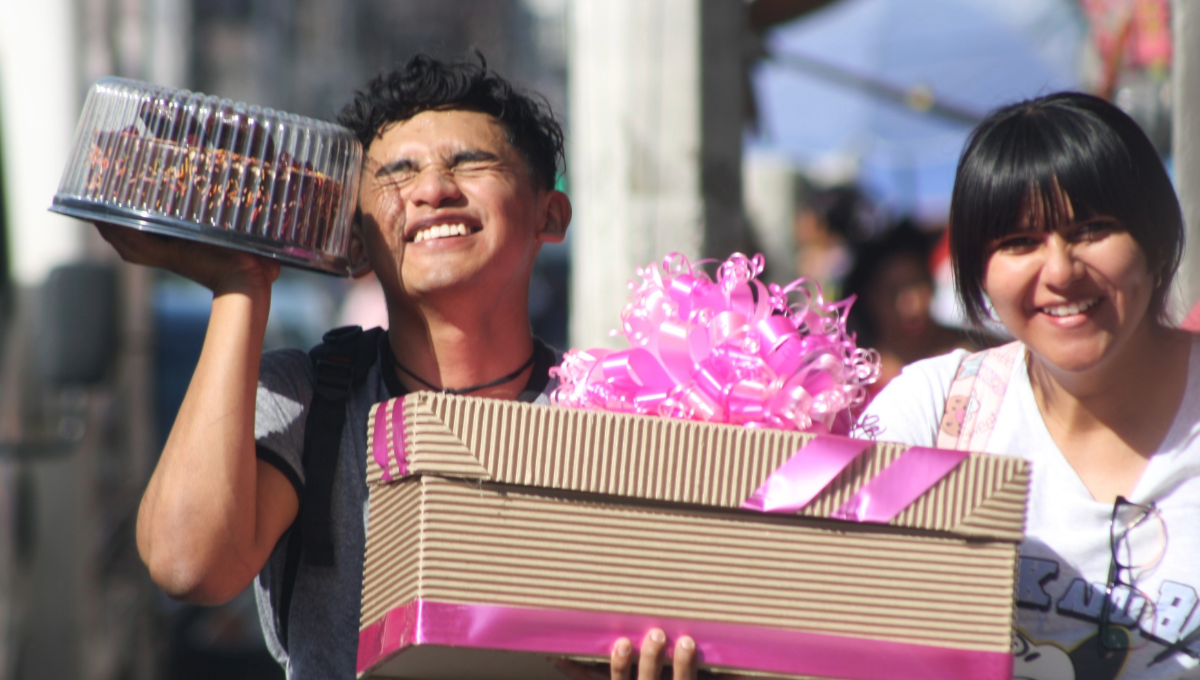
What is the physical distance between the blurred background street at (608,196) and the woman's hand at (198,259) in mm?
623

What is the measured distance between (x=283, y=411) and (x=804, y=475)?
2.75ft

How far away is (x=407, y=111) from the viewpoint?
1864 mm

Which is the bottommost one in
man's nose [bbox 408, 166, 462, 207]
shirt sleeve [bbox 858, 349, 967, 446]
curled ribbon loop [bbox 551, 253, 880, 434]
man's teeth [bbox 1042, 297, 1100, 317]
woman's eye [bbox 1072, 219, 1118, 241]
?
shirt sleeve [bbox 858, 349, 967, 446]

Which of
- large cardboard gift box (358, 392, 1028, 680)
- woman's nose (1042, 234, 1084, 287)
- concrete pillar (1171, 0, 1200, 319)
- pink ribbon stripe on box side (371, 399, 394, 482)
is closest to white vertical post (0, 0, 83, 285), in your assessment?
pink ribbon stripe on box side (371, 399, 394, 482)

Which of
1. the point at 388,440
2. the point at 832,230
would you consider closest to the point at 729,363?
the point at 388,440

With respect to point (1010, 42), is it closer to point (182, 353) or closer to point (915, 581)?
point (915, 581)

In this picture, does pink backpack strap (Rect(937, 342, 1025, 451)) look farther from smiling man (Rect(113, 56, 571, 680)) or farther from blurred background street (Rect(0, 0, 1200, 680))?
smiling man (Rect(113, 56, 571, 680))

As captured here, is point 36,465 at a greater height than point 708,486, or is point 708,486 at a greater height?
point 708,486

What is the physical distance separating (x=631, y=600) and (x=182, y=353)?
699 cm

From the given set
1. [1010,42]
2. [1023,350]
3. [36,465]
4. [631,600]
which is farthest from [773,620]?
[1010,42]

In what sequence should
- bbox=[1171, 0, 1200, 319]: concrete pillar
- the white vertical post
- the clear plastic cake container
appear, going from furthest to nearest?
the white vertical post < bbox=[1171, 0, 1200, 319]: concrete pillar < the clear plastic cake container

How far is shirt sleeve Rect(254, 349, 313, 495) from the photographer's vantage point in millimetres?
1649

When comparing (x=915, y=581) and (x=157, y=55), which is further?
(x=157, y=55)

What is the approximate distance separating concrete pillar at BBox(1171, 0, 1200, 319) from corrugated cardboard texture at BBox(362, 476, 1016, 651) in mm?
1490
